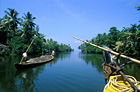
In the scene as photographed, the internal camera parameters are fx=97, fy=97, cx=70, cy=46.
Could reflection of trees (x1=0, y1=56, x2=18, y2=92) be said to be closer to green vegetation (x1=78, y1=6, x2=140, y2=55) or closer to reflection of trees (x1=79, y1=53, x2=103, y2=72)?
reflection of trees (x1=79, y1=53, x2=103, y2=72)

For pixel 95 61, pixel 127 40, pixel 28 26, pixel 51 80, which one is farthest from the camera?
pixel 28 26

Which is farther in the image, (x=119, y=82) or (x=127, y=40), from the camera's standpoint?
(x=127, y=40)

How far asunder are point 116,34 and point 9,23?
31886mm

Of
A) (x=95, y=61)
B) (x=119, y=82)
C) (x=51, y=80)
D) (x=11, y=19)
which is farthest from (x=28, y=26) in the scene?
(x=119, y=82)

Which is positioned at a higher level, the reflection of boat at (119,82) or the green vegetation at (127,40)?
the green vegetation at (127,40)

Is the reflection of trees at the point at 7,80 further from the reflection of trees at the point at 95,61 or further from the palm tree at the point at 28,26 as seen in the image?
the palm tree at the point at 28,26

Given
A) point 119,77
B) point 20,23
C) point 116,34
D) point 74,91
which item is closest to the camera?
point 119,77

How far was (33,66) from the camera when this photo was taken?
1054cm

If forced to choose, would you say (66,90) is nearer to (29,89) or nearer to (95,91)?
(95,91)

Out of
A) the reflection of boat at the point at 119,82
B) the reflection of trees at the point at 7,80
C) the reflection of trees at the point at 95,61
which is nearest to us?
the reflection of boat at the point at 119,82

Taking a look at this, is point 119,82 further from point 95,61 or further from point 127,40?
point 127,40

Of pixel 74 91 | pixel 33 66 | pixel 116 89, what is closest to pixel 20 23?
pixel 33 66

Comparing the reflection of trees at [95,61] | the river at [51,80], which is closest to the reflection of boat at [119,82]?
the river at [51,80]

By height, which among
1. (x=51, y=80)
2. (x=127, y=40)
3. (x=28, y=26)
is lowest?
(x=51, y=80)
